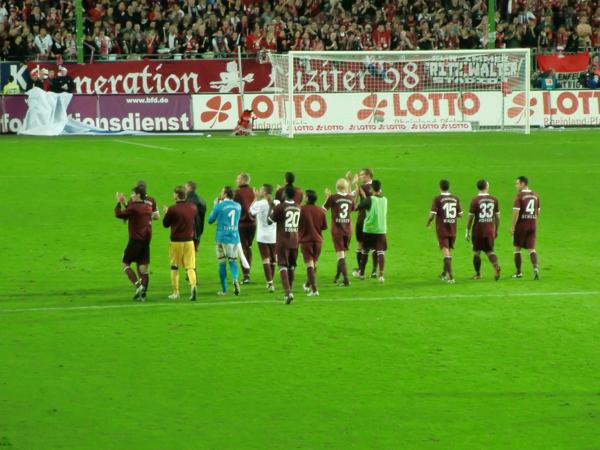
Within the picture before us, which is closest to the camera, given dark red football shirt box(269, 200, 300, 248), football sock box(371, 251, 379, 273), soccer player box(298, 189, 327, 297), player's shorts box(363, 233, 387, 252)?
dark red football shirt box(269, 200, 300, 248)

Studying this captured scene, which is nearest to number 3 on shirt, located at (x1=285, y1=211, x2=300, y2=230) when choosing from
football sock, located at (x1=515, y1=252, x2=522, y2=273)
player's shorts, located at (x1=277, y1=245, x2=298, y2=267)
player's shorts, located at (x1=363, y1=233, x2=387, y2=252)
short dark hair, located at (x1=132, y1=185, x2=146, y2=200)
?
player's shorts, located at (x1=277, y1=245, x2=298, y2=267)

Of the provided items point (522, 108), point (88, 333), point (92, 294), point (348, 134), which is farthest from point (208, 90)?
point (88, 333)

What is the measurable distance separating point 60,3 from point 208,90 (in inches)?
291

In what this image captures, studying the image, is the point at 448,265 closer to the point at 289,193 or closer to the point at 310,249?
the point at 310,249

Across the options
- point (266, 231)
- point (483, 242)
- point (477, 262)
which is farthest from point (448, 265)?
point (266, 231)

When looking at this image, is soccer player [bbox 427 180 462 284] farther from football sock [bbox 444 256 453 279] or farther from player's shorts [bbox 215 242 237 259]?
player's shorts [bbox 215 242 237 259]

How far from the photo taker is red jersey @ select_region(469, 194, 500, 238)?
69.4 ft

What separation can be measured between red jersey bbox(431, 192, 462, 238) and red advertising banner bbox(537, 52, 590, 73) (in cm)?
2855

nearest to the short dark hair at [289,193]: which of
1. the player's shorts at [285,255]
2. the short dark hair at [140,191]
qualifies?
the player's shorts at [285,255]

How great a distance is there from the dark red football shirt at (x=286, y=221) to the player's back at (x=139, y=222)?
2.00 m

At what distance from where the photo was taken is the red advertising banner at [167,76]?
1786 inches

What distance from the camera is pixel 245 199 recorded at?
21.1 m

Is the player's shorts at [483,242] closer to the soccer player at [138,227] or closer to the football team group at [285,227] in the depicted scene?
the football team group at [285,227]

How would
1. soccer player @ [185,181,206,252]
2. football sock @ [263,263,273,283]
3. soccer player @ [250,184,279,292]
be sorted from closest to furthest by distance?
soccer player @ [250,184,279,292]
football sock @ [263,263,273,283]
soccer player @ [185,181,206,252]
